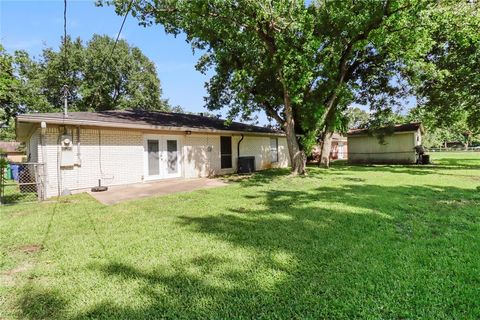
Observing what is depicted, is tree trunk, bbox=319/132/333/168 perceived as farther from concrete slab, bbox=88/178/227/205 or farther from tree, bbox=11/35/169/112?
tree, bbox=11/35/169/112

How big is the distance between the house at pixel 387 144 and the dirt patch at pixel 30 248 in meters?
22.0

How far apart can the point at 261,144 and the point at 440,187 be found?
31.4ft

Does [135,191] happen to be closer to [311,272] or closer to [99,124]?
[99,124]

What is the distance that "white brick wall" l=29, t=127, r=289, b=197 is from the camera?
812cm

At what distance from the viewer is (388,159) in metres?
21.4

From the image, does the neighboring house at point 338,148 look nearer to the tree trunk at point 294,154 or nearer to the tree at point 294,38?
the tree at point 294,38

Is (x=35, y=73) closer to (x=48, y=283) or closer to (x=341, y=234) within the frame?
(x=48, y=283)

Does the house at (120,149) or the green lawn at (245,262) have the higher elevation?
the house at (120,149)

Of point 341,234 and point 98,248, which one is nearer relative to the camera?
point 98,248

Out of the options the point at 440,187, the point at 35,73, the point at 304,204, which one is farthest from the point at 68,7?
the point at 35,73

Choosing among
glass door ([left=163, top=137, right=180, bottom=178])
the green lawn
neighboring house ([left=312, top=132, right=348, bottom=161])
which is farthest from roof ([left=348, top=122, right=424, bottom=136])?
glass door ([left=163, top=137, right=180, bottom=178])

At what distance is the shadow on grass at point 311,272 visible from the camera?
233 centimetres

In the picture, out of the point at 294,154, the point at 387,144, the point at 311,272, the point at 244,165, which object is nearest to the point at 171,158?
the point at 244,165

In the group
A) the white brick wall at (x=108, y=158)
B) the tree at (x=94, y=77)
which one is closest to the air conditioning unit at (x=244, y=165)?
the white brick wall at (x=108, y=158)
